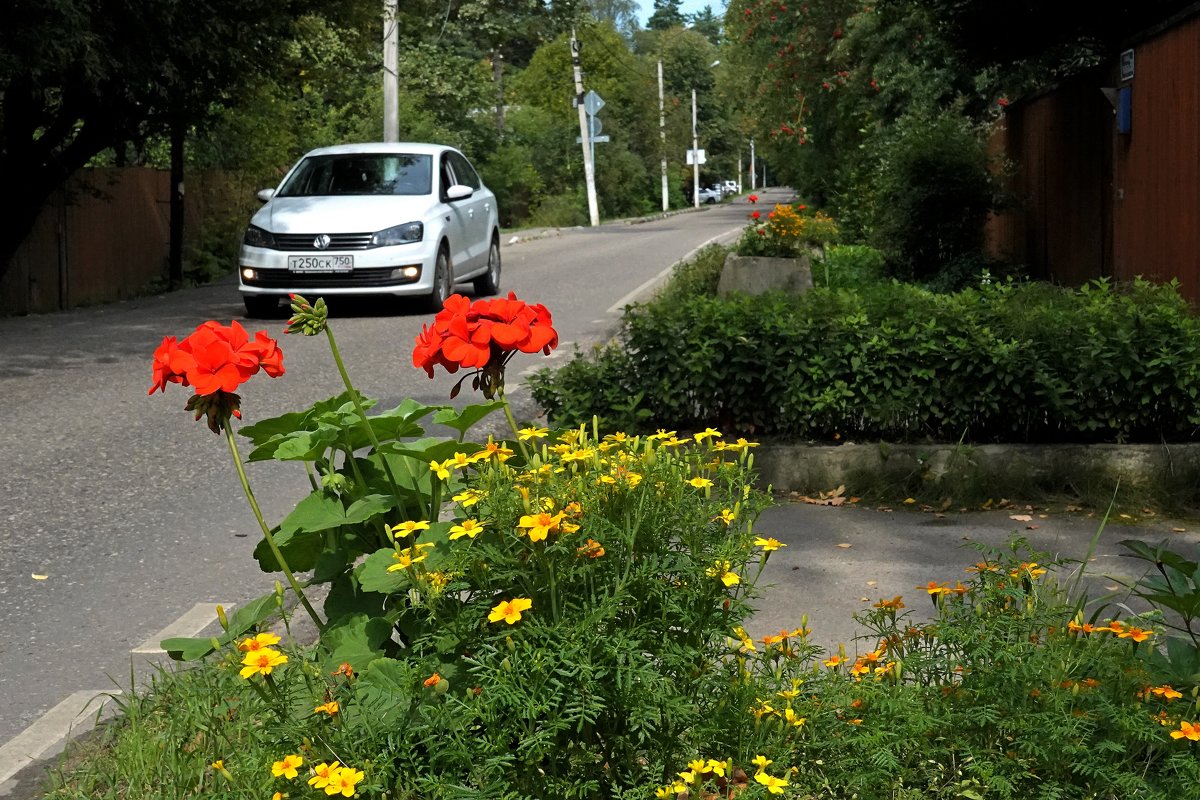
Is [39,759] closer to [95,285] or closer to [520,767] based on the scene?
[520,767]

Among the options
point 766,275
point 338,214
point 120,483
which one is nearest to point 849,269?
point 766,275

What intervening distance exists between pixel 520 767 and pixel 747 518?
71cm

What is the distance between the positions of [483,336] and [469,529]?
52 centimetres

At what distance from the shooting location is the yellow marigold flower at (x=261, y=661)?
270 cm

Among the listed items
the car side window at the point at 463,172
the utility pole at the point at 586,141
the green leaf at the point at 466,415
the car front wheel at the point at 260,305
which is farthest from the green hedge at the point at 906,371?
the utility pole at the point at 586,141

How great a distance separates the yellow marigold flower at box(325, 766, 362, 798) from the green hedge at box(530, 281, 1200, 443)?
11.9 ft

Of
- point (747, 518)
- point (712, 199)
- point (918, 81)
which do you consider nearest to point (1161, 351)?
point (747, 518)

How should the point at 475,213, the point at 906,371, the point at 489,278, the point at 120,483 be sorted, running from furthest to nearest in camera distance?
the point at 489,278
the point at 475,213
the point at 120,483
the point at 906,371

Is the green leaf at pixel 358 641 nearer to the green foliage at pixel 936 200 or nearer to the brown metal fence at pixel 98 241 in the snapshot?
the green foliage at pixel 936 200

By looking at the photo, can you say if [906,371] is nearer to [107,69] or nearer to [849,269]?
[849,269]

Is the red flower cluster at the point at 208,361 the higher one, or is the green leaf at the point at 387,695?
the red flower cluster at the point at 208,361

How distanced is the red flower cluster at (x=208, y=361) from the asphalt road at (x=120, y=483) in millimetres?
1510

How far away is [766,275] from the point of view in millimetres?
13133

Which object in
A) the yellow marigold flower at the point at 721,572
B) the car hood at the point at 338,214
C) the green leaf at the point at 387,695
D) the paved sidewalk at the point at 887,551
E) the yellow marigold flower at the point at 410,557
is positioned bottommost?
the paved sidewalk at the point at 887,551
